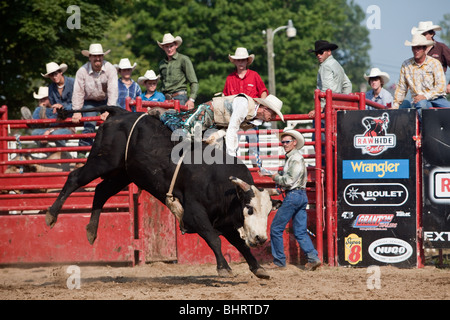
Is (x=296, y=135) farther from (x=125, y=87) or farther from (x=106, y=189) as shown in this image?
(x=125, y=87)

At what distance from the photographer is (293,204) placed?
8961 mm

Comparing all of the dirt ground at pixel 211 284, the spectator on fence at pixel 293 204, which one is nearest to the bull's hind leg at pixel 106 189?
the dirt ground at pixel 211 284

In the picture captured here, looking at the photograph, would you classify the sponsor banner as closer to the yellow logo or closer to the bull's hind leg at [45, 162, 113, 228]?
the yellow logo

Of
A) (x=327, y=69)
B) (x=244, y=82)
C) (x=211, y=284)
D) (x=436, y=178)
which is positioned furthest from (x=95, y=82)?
(x=436, y=178)

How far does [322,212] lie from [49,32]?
11285 mm

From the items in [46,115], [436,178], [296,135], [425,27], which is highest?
[425,27]

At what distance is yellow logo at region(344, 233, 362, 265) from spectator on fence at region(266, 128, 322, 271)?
48 cm

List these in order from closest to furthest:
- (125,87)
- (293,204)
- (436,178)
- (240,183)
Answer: (240,183), (436,178), (293,204), (125,87)

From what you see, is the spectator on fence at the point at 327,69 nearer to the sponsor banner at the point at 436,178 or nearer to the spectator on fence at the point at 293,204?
the spectator on fence at the point at 293,204

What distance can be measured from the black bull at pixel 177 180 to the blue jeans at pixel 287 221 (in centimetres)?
147

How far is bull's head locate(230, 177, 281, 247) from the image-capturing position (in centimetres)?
687

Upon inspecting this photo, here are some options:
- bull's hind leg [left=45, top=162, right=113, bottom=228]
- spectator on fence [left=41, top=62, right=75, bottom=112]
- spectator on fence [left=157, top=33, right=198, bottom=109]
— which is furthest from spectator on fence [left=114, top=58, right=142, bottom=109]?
bull's hind leg [left=45, top=162, right=113, bottom=228]

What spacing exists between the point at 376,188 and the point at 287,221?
1216 millimetres

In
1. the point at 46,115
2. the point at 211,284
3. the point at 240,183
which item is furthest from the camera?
the point at 46,115
